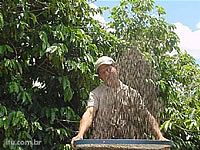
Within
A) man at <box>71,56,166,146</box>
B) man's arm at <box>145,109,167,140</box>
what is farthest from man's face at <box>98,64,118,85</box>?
man's arm at <box>145,109,167,140</box>

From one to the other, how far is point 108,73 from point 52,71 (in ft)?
3.94

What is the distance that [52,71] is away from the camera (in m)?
3.39

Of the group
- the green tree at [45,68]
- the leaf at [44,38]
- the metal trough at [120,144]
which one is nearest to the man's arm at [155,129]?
the metal trough at [120,144]

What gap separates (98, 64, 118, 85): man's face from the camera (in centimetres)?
224

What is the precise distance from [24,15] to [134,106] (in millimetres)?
1212

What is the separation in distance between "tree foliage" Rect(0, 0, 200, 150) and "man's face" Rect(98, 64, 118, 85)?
0.80 metres

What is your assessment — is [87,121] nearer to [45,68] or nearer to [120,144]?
[120,144]

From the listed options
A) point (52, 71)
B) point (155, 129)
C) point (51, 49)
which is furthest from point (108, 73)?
point (52, 71)

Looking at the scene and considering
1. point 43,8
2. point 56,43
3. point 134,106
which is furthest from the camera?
point 43,8

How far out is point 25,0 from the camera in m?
3.21

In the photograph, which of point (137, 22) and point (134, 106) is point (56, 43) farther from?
point (137, 22)

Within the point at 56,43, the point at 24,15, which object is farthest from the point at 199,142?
the point at 24,15

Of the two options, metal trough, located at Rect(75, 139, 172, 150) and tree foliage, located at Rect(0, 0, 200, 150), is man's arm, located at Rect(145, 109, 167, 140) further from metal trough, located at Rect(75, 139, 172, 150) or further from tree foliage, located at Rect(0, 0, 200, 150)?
tree foliage, located at Rect(0, 0, 200, 150)

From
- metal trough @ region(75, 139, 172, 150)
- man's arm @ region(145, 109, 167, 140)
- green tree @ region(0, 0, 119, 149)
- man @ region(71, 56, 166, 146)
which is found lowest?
metal trough @ region(75, 139, 172, 150)
